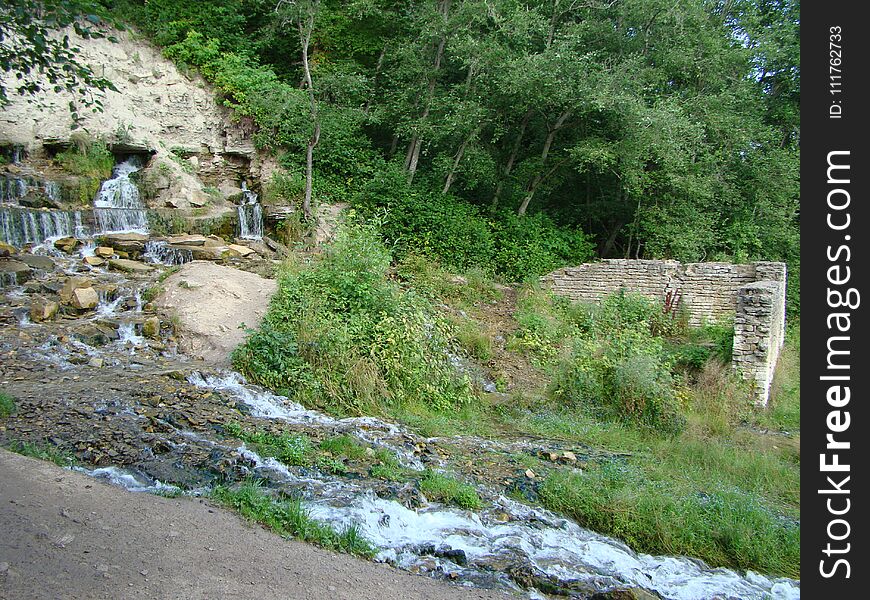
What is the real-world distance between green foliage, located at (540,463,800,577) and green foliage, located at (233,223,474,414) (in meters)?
2.86

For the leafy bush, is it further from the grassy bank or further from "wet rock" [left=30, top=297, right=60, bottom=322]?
the grassy bank

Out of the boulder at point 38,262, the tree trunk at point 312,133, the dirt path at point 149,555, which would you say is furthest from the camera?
the tree trunk at point 312,133

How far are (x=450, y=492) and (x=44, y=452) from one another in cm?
352

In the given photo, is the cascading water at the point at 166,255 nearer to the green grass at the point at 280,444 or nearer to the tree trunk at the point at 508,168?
the green grass at the point at 280,444

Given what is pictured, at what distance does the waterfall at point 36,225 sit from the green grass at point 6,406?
6617 mm

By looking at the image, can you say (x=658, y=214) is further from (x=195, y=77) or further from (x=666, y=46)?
(x=195, y=77)

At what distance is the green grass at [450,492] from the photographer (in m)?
5.23

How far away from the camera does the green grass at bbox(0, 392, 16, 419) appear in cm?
557

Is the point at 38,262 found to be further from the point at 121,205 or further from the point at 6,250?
the point at 121,205

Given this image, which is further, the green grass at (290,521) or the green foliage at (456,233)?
the green foliage at (456,233)

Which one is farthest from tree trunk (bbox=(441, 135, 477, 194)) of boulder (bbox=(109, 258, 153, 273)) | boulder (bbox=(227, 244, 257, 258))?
boulder (bbox=(109, 258, 153, 273))

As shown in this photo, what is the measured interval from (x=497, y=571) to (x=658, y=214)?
1333 cm

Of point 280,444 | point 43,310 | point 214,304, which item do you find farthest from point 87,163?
point 280,444

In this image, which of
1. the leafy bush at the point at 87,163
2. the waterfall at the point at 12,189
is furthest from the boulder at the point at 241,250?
the waterfall at the point at 12,189
